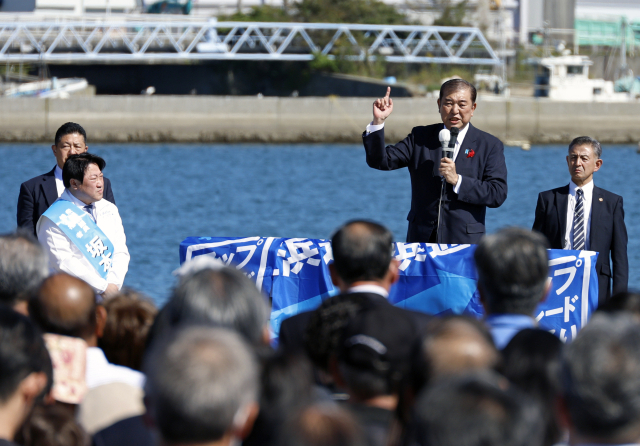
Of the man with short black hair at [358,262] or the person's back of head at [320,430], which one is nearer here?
the person's back of head at [320,430]

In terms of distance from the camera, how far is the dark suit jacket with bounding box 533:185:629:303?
5.34 meters

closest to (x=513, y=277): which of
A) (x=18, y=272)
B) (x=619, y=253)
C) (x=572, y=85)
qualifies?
(x=18, y=272)

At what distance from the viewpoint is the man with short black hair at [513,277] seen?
9.61 feet

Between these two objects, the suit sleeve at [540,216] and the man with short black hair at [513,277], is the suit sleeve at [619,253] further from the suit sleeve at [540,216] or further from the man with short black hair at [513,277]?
the man with short black hair at [513,277]

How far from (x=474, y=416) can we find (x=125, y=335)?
167 cm

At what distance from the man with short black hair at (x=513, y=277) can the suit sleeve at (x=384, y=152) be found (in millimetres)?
2413

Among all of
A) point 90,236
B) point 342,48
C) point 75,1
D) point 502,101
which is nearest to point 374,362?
point 90,236

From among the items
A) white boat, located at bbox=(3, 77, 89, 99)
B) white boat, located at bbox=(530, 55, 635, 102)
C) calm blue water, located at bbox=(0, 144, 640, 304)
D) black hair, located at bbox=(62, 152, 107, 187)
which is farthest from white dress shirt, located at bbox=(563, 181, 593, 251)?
white boat, located at bbox=(3, 77, 89, 99)

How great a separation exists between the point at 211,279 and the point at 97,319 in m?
0.76

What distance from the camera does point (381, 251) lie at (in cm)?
318

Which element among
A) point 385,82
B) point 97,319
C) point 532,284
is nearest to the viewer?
point 532,284

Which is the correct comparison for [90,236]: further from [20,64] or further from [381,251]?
[20,64]

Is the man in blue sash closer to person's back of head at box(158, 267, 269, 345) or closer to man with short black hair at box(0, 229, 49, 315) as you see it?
man with short black hair at box(0, 229, 49, 315)

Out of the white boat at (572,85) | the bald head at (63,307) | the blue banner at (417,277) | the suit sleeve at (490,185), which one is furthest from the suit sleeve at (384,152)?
the white boat at (572,85)
